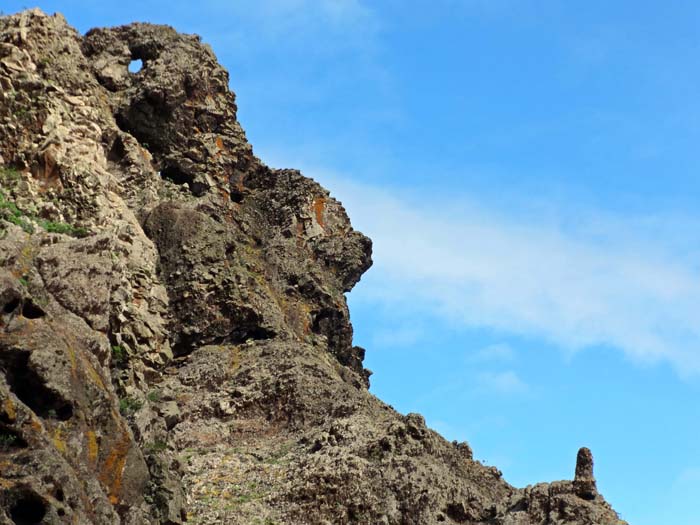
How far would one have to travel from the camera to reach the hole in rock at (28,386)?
102 feet

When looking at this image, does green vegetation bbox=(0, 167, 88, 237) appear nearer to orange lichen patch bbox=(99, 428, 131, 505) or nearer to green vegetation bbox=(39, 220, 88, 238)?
green vegetation bbox=(39, 220, 88, 238)

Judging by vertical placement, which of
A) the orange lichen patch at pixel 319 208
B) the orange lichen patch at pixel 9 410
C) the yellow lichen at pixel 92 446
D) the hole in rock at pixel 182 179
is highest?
the orange lichen patch at pixel 319 208

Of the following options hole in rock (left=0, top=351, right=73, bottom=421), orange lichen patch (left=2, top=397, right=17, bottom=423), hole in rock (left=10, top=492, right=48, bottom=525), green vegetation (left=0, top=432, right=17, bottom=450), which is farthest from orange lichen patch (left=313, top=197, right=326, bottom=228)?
hole in rock (left=10, top=492, right=48, bottom=525)

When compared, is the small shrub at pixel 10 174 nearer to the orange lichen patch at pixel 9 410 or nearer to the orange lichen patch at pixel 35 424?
the orange lichen patch at pixel 35 424

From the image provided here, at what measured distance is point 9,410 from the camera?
28.9 m

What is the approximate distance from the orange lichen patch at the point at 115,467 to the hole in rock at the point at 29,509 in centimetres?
573

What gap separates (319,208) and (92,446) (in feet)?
121

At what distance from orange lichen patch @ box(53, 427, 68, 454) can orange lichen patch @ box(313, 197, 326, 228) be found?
37.4m

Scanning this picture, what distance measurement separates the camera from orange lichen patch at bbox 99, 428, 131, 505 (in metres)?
33.4

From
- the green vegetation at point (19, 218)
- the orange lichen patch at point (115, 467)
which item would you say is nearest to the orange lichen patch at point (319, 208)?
the green vegetation at point (19, 218)

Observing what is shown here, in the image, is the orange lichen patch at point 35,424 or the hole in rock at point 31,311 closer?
the orange lichen patch at point 35,424

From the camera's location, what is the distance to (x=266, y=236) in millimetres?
65562

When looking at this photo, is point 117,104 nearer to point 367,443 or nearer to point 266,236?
point 266,236

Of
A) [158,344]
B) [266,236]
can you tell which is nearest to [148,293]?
[158,344]
